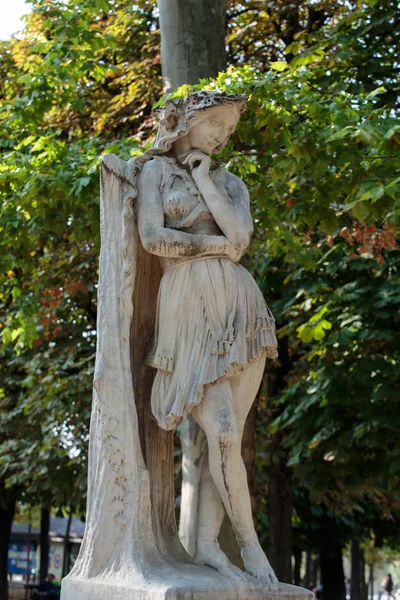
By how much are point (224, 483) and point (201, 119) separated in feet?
6.52

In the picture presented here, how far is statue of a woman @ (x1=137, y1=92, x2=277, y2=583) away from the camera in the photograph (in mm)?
5367

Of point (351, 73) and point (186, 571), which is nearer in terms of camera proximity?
point (186, 571)

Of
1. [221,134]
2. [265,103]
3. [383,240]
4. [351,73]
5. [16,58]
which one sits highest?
[16,58]

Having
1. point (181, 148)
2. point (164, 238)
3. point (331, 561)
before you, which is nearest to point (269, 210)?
point (181, 148)

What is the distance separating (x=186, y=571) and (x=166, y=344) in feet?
3.88

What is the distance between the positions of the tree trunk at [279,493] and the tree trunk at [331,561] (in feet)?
19.7

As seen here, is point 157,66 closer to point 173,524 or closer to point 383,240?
point 383,240

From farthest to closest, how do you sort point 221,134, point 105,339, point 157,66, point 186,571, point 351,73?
1. point 157,66
2. point 351,73
3. point 221,134
4. point 105,339
5. point 186,571

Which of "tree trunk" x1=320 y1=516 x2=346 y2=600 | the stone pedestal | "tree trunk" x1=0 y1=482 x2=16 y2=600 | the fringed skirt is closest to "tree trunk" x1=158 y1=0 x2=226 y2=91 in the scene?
the fringed skirt

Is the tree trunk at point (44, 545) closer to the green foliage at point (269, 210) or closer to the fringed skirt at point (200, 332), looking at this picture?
the green foliage at point (269, 210)

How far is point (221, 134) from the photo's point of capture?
5.93 m

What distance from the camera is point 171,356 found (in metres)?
5.55

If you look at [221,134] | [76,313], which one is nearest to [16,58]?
[76,313]

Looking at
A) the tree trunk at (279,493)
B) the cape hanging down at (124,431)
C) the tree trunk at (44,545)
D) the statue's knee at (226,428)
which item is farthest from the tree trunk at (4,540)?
the statue's knee at (226,428)
